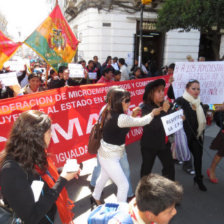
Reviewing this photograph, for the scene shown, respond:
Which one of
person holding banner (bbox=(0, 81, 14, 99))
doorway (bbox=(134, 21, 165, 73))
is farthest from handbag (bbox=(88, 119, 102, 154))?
doorway (bbox=(134, 21, 165, 73))

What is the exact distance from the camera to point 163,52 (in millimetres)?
15023

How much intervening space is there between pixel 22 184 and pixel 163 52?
14838 millimetres

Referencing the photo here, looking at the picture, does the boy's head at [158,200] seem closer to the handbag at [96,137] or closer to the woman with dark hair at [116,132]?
the woman with dark hair at [116,132]

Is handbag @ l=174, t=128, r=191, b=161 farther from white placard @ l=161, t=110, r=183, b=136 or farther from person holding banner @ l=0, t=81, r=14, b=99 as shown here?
person holding banner @ l=0, t=81, r=14, b=99

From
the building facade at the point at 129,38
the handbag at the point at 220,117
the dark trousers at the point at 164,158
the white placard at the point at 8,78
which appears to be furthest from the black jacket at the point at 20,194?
the building facade at the point at 129,38

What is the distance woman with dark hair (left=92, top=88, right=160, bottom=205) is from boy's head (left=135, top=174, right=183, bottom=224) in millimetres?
1242

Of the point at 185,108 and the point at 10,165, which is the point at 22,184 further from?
the point at 185,108

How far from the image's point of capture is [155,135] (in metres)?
2.99

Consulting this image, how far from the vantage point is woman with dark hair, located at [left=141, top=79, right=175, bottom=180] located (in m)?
2.99

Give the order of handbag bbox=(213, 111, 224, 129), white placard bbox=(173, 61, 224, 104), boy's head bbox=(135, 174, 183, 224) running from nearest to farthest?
boy's head bbox=(135, 174, 183, 224) < handbag bbox=(213, 111, 224, 129) < white placard bbox=(173, 61, 224, 104)

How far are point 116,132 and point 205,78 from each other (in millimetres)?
1961

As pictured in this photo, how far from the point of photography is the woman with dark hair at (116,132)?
8.71ft

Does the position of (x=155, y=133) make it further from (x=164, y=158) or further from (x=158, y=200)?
(x=158, y=200)

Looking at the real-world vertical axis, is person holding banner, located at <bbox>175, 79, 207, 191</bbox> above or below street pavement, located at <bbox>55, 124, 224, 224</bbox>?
above
